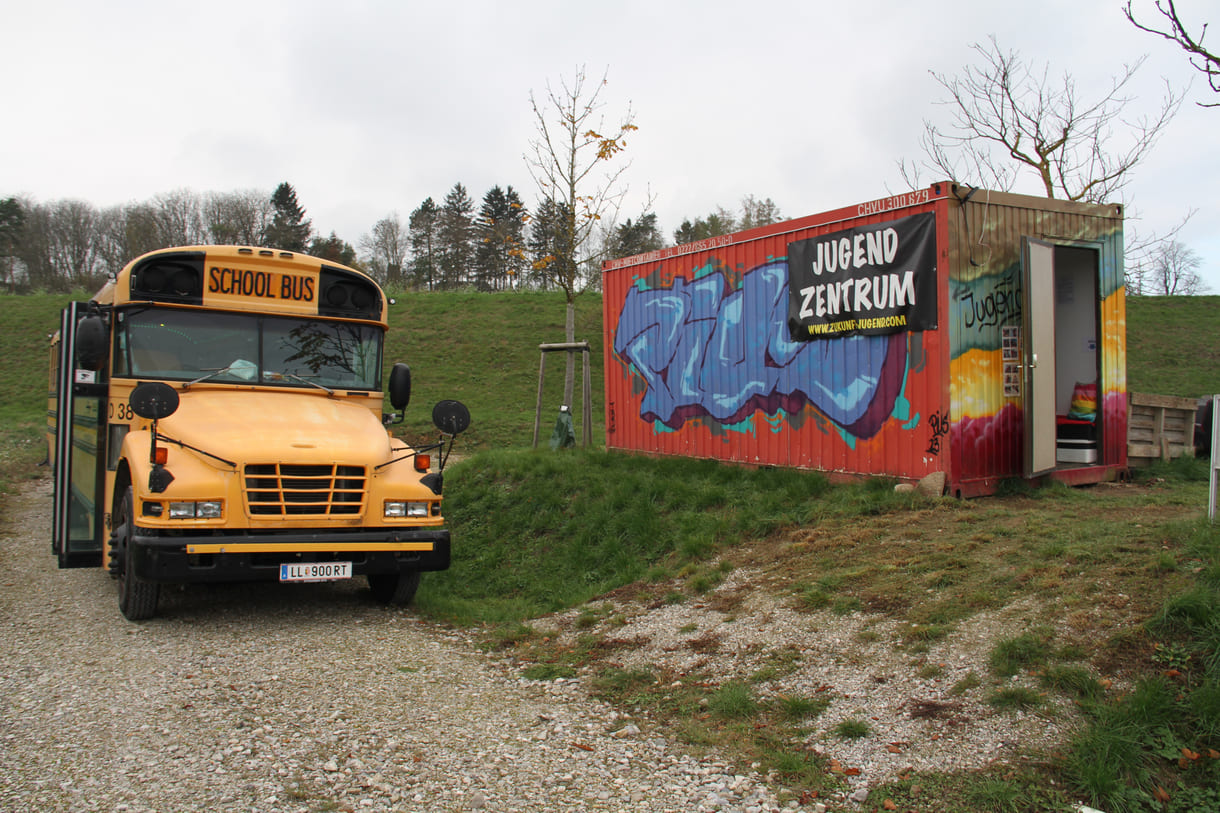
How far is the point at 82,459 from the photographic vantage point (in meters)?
7.84

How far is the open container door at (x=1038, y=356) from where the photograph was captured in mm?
8445

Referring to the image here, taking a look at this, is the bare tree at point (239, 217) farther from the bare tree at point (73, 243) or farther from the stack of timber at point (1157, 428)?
the stack of timber at point (1157, 428)

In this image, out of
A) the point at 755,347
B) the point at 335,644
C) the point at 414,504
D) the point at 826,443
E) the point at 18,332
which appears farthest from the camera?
the point at 18,332

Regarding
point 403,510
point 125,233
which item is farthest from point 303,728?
point 125,233

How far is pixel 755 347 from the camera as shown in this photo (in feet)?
33.5

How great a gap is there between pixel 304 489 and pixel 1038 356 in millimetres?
7087

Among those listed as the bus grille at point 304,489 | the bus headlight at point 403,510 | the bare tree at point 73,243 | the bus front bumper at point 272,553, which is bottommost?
the bus front bumper at point 272,553

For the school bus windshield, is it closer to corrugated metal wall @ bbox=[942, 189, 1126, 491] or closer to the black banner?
the black banner

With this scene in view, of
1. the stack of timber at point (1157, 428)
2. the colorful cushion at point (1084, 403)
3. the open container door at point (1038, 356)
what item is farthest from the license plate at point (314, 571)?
the stack of timber at point (1157, 428)

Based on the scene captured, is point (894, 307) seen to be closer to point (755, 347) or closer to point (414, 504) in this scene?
point (755, 347)

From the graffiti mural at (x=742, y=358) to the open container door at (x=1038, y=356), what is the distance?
126 cm

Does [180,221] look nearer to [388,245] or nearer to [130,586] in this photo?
[388,245]

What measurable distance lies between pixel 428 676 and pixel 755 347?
20.4ft

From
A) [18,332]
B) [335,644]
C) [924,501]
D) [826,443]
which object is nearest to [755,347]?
[826,443]
